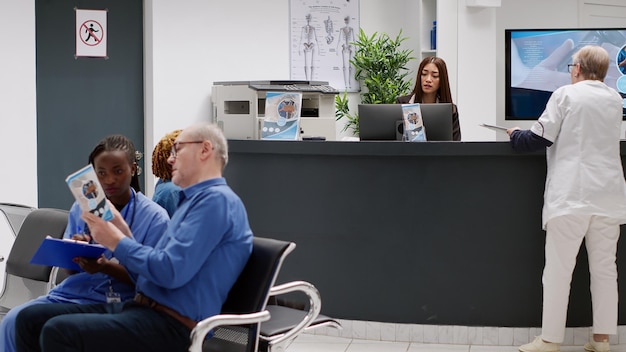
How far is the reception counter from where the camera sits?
4.80m

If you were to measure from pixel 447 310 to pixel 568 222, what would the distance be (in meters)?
0.81

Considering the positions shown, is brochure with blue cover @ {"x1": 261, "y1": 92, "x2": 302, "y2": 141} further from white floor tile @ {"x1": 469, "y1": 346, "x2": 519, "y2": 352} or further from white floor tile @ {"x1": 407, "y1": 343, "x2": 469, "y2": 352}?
white floor tile @ {"x1": 469, "y1": 346, "x2": 519, "y2": 352}

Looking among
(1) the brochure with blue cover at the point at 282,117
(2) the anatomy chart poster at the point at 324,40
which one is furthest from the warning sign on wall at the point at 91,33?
(1) the brochure with blue cover at the point at 282,117

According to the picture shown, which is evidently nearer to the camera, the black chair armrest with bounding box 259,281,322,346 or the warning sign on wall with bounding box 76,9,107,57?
the black chair armrest with bounding box 259,281,322,346

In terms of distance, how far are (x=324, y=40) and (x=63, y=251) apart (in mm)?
4784

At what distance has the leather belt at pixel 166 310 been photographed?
9.80ft

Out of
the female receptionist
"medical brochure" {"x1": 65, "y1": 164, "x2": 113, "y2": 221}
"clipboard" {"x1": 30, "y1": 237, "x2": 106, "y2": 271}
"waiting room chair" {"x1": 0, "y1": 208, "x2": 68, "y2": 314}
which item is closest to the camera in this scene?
"medical brochure" {"x1": 65, "y1": 164, "x2": 113, "y2": 221}

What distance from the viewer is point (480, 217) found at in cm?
482

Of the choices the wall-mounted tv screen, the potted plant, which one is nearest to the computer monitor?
the potted plant

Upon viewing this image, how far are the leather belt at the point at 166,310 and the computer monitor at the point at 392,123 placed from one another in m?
2.19

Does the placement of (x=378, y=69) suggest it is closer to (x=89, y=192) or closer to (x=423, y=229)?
(x=423, y=229)

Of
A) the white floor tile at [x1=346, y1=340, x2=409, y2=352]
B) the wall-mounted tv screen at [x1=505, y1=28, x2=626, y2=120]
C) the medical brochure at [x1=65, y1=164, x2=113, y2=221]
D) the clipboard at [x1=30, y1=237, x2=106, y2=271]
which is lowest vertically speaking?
the white floor tile at [x1=346, y1=340, x2=409, y2=352]

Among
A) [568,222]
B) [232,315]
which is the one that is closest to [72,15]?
[568,222]

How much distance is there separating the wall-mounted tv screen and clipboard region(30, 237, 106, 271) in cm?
556
